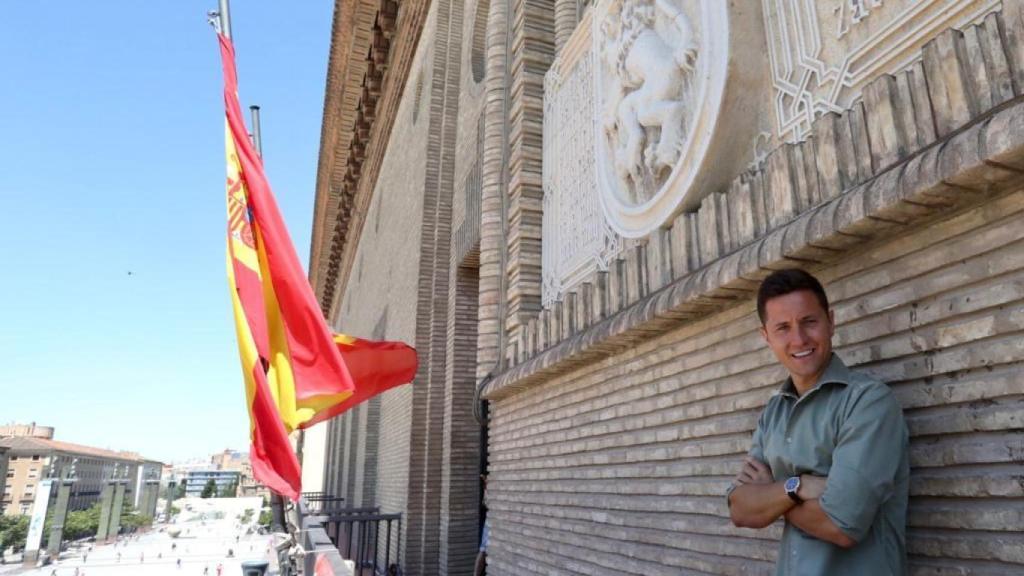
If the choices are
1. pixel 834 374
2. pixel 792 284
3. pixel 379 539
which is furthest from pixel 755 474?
pixel 379 539

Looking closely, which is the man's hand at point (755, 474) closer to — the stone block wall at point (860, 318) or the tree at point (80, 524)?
the stone block wall at point (860, 318)

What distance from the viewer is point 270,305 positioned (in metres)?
3.86

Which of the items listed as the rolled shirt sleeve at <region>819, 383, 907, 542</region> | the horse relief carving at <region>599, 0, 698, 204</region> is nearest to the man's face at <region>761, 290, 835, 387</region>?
the rolled shirt sleeve at <region>819, 383, 907, 542</region>

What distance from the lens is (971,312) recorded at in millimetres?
1448

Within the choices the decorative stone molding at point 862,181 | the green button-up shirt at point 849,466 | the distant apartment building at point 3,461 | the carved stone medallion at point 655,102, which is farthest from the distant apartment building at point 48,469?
the green button-up shirt at point 849,466

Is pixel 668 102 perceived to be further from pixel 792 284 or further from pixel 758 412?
pixel 792 284

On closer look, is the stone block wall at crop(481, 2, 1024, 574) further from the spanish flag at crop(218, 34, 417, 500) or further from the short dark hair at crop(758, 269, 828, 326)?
the spanish flag at crop(218, 34, 417, 500)

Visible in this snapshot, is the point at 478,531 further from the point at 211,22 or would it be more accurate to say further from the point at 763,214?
the point at 763,214

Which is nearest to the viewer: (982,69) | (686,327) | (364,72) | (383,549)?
(982,69)

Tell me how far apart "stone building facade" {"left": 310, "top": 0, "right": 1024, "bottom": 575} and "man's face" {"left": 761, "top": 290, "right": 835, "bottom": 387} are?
274 millimetres

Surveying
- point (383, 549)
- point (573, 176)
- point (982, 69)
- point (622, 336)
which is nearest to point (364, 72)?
point (383, 549)

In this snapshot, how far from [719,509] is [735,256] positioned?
82 centimetres

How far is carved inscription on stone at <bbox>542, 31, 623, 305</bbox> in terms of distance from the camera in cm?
384

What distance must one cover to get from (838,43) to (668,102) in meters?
0.80
